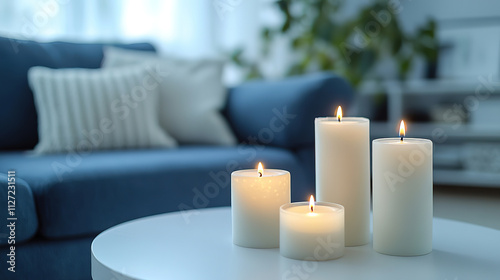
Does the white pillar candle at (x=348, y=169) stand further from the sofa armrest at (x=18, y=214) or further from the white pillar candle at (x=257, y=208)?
the sofa armrest at (x=18, y=214)

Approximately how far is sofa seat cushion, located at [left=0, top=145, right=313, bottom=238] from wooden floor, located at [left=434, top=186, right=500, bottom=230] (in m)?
0.96

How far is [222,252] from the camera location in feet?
2.75

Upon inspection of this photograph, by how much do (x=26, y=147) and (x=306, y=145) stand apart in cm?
94

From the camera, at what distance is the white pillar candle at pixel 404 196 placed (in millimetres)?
792

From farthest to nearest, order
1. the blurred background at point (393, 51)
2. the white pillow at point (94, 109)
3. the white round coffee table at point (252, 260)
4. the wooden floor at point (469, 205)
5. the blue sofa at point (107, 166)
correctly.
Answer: the blurred background at point (393, 51) < the wooden floor at point (469, 205) < the white pillow at point (94, 109) < the blue sofa at point (107, 166) < the white round coffee table at point (252, 260)

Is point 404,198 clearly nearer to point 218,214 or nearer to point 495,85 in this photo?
point 218,214

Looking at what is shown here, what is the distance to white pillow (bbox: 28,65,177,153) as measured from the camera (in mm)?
1768

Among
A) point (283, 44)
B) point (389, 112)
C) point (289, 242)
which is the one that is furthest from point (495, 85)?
point (289, 242)

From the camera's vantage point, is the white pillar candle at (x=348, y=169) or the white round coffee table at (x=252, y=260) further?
the white pillar candle at (x=348, y=169)

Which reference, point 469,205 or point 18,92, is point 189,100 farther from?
point 469,205

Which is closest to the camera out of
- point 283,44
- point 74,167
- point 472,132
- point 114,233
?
point 114,233

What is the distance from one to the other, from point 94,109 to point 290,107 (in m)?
0.63

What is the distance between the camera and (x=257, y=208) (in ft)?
2.86

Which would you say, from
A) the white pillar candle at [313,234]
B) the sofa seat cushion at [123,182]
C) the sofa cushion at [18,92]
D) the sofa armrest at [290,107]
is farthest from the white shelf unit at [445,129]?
the white pillar candle at [313,234]
